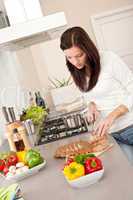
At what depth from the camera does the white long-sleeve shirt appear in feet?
6.37

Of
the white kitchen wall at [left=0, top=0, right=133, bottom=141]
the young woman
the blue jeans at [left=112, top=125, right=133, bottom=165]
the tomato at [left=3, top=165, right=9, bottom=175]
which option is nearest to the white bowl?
the tomato at [left=3, top=165, right=9, bottom=175]

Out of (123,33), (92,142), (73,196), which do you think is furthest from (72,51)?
(123,33)

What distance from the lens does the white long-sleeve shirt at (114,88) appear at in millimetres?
1940

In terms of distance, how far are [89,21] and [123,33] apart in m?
0.49

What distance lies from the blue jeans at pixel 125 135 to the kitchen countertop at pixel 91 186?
33 cm

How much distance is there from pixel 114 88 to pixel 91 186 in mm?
824

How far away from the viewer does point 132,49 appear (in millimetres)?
4934

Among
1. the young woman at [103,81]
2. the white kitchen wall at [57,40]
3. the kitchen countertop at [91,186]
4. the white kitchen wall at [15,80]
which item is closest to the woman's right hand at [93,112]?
the young woman at [103,81]

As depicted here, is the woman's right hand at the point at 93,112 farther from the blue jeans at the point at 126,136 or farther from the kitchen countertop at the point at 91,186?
the kitchen countertop at the point at 91,186

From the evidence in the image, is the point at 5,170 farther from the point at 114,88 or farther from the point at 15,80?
the point at 15,80

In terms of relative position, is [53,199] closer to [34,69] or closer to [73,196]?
[73,196]

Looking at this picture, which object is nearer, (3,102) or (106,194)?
(106,194)

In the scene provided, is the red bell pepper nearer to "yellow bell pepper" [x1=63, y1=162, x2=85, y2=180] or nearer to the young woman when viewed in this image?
"yellow bell pepper" [x1=63, y1=162, x2=85, y2=180]

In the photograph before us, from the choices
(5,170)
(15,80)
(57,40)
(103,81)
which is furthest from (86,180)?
(57,40)
